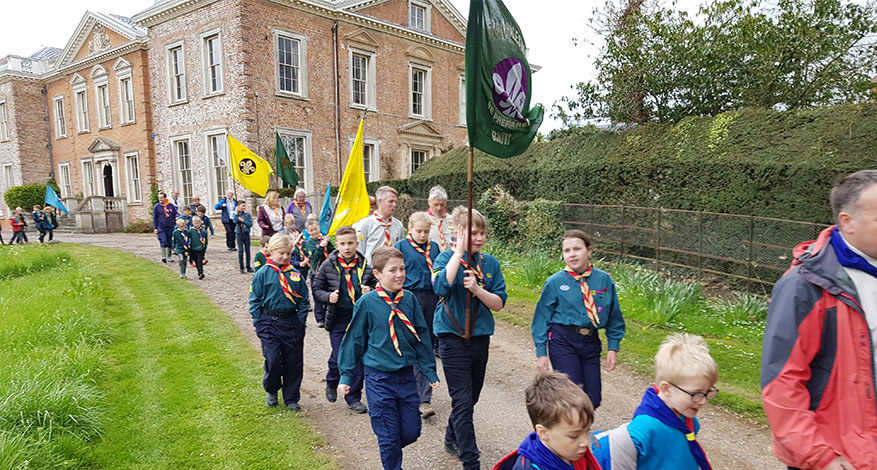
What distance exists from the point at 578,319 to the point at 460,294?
91 centimetres

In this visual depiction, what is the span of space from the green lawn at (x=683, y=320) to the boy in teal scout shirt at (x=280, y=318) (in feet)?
12.9

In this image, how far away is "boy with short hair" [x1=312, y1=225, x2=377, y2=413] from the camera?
16.6ft

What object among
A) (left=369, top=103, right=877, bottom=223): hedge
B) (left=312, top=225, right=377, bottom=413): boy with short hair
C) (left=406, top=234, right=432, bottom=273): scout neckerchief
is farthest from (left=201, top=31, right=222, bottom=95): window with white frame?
(left=406, top=234, right=432, bottom=273): scout neckerchief

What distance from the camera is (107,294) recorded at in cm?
982

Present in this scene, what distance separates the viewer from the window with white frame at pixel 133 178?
26.3 meters

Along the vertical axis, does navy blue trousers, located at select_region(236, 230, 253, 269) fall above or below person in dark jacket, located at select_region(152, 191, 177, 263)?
below

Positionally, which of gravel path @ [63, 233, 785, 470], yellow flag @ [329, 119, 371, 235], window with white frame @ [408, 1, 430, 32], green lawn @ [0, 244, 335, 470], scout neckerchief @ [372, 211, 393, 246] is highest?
Result: window with white frame @ [408, 1, 430, 32]

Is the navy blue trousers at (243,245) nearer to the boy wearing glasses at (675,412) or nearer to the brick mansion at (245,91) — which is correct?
the brick mansion at (245,91)

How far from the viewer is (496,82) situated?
4.09 metres

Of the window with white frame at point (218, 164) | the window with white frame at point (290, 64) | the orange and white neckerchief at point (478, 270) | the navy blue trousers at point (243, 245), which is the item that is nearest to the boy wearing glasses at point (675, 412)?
the orange and white neckerchief at point (478, 270)

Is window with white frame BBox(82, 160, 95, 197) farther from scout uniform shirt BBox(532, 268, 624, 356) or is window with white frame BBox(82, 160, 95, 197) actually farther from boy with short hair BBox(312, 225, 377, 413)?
scout uniform shirt BBox(532, 268, 624, 356)

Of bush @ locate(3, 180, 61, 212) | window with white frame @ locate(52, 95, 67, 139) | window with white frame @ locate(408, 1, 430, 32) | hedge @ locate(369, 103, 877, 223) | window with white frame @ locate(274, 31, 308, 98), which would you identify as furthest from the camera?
window with white frame @ locate(52, 95, 67, 139)

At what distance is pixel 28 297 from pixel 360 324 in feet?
26.7

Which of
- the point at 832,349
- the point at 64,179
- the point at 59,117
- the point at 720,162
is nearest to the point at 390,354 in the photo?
the point at 832,349
